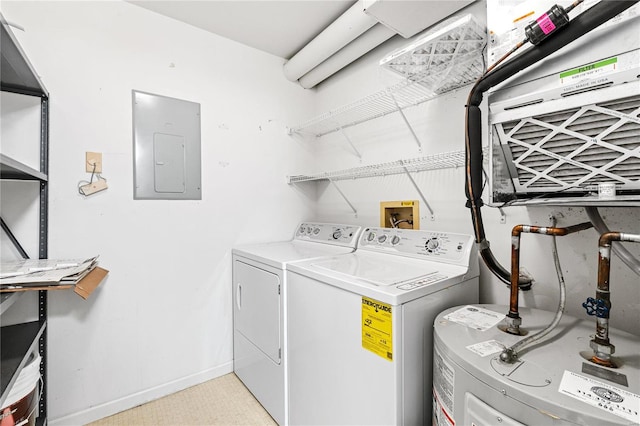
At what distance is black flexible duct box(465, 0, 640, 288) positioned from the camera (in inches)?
27.5

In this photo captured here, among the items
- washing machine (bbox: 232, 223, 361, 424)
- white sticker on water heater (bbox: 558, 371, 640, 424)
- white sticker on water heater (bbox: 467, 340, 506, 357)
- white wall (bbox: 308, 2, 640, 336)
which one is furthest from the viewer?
washing machine (bbox: 232, 223, 361, 424)

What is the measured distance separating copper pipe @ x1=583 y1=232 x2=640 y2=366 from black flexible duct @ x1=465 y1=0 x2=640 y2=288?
0.34 metres

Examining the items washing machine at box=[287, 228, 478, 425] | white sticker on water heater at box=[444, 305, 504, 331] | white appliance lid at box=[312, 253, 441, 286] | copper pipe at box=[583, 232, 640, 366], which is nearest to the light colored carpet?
washing machine at box=[287, 228, 478, 425]

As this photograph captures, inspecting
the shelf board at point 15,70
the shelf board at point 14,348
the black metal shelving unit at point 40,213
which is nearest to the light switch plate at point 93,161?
the black metal shelving unit at point 40,213

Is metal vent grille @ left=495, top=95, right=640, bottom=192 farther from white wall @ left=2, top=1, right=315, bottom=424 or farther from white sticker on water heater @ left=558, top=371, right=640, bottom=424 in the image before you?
white wall @ left=2, top=1, right=315, bottom=424

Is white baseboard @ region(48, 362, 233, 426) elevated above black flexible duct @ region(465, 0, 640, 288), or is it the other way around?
black flexible duct @ region(465, 0, 640, 288)

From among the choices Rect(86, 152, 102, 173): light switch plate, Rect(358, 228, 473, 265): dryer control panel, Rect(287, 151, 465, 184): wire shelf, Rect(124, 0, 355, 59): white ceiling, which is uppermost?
Rect(124, 0, 355, 59): white ceiling

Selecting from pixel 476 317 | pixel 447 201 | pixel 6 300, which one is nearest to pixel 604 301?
pixel 476 317

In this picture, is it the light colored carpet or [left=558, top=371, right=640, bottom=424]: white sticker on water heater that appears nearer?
[left=558, top=371, right=640, bottom=424]: white sticker on water heater

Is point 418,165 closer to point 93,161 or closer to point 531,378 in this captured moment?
point 531,378

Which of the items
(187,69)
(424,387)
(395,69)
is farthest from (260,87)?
(424,387)

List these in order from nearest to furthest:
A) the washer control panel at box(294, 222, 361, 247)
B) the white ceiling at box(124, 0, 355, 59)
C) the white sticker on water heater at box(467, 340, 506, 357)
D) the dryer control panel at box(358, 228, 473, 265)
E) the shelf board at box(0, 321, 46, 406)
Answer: the white sticker on water heater at box(467, 340, 506, 357)
the shelf board at box(0, 321, 46, 406)
the dryer control panel at box(358, 228, 473, 265)
the white ceiling at box(124, 0, 355, 59)
the washer control panel at box(294, 222, 361, 247)

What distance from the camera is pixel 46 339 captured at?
1509 millimetres

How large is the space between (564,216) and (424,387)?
3.09 feet
